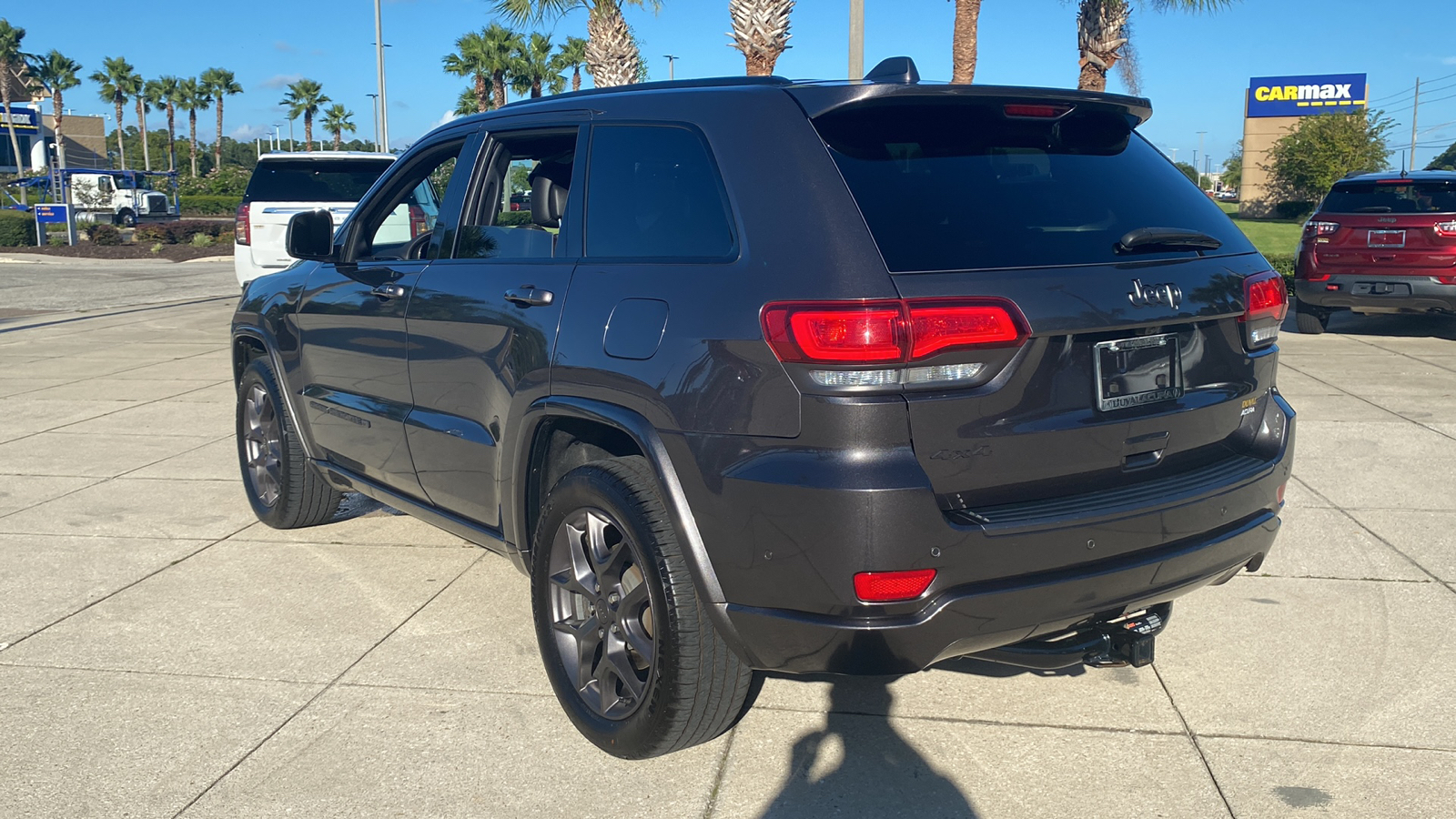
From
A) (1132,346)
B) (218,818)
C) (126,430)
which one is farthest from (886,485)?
(126,430)

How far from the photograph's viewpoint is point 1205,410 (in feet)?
10.3

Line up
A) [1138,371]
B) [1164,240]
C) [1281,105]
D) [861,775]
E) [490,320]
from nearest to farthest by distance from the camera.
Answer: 1. [1138,371]
2. [1164,240]
3. [861,775]
4. [490,320]
5. [1281,105]

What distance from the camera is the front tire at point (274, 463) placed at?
533 cm

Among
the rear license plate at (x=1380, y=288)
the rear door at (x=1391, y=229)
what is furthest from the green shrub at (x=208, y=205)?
the rear license plate at (x=1380, y=288)

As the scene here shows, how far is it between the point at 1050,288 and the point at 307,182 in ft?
39.4

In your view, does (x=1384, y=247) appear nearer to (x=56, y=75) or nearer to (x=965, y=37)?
(x=965, y=37)

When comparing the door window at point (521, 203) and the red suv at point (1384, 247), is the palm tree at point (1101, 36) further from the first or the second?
the door window at point (521, 203)

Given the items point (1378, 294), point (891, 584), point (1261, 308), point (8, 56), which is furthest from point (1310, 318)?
point (8, 56)

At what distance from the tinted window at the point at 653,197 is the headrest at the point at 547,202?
197mm

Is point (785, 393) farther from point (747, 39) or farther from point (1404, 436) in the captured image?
point (747, 39)

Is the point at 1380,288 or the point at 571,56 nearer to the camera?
the point at 1380,288

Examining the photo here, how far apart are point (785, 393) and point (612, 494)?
2.15 ft

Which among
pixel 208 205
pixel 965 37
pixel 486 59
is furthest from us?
pixel 208 205

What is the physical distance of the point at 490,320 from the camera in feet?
12.1
